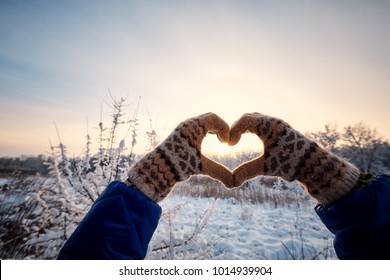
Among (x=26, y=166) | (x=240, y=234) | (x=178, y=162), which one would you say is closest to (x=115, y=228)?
(x=178, y=162)

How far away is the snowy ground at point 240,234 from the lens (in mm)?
2453

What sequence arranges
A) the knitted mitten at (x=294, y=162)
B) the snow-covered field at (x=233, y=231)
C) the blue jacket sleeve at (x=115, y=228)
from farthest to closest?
the snow-covered field at (x=233, y=231), the knitted mitten at (x=294, y=162), the blue jacket sleeve at (x=115, y=228)

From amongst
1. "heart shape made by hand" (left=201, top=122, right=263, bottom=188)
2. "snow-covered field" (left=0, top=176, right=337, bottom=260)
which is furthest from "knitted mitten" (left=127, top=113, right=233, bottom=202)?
"snow-covered field" (left=0, top=176, right=337, bottom=260)

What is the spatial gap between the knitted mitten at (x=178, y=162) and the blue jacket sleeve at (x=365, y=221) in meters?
0.59

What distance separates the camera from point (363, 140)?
44.8ft

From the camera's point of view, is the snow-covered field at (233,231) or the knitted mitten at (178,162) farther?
the snow-covered field at (233,231)

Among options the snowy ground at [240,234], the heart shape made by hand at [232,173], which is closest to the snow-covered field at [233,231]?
the snowy ground at [240,234]

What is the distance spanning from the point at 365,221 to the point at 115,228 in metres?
0.98

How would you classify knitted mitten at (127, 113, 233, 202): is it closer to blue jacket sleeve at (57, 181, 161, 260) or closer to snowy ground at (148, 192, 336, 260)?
blue jacket sleeve at (57, 181, 161, 260)

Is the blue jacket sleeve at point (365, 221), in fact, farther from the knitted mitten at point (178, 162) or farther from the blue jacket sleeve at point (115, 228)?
the blue jacket sleeve at point (115, 228)

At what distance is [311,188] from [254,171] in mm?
317

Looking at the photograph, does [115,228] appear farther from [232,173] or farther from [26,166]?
[26,166]

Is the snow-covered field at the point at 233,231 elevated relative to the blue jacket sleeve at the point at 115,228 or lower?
lower

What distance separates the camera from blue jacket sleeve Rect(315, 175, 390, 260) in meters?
0.79
